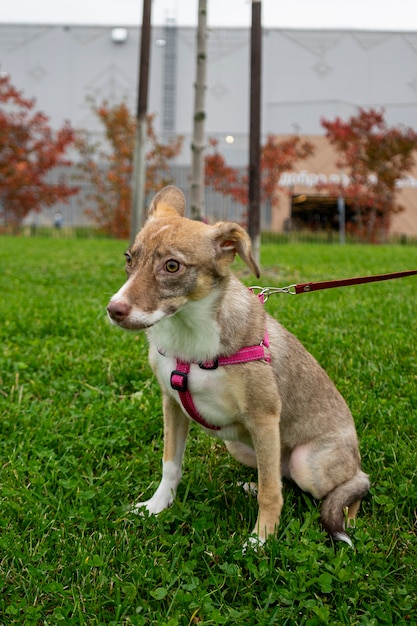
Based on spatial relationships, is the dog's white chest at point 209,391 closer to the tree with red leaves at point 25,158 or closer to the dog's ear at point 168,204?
the dog's ear at point 168,204

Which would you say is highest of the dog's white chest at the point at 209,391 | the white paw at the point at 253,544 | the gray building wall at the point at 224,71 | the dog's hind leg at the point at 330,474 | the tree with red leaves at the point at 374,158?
the gray building wall at the point at 224,71

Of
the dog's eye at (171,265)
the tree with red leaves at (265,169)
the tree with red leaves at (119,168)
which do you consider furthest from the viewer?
the tree with red leaves at (265,169)

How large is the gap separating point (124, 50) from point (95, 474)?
38768mm

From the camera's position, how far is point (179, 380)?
8.05ft

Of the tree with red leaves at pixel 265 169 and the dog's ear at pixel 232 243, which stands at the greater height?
the tree with red leaves at pixel 265 169

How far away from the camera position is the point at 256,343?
101 inches

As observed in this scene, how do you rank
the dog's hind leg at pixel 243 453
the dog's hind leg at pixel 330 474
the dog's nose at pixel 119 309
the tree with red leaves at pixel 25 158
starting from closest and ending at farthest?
the dog's nose at pixel 119 309, the dog's hind leg at pixel 330 474, the dog's hind leg at pixel 243 453, the tree with red leaves at pixel 25 158

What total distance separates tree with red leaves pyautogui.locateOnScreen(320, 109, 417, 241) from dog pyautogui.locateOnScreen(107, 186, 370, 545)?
73.7 ft

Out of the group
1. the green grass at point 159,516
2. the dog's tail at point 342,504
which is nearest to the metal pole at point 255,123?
the green grass at point 159,516

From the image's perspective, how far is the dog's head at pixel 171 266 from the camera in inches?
82.4

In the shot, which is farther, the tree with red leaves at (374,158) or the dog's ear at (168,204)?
the tree with red leaves at (374,158)

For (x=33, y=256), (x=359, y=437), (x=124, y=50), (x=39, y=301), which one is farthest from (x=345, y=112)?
(x=359, y=437)

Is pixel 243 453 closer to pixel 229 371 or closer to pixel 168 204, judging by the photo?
pixel 229 371

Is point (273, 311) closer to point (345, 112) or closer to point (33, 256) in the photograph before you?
point (33, 256)
